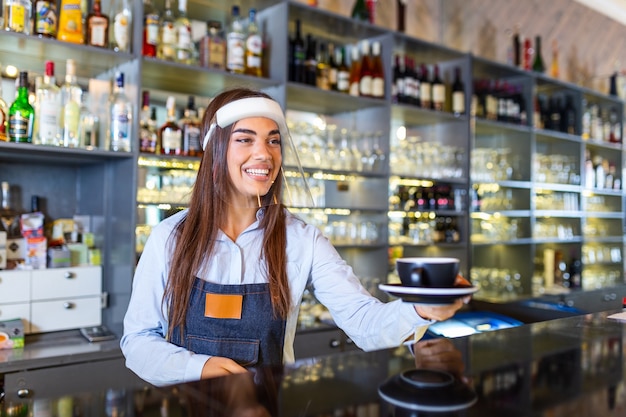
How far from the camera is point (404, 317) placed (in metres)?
1.13

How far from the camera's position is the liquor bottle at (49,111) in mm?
2291

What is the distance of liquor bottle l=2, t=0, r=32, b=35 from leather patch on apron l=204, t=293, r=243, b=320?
1.46 m

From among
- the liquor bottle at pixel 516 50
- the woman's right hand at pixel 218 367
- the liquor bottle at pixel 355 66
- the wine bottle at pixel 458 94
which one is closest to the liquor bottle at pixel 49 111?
the woman's right hand at pixel 218 367

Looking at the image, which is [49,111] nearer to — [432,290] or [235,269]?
[235,269]

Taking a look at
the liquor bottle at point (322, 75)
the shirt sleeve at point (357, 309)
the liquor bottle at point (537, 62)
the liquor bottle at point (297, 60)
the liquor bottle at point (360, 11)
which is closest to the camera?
the shirt sleeve at point (357, 309)

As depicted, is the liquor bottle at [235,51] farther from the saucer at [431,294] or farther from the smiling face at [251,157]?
the saucer at [431,294]

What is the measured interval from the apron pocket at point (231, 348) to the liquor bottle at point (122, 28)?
59.3 inches

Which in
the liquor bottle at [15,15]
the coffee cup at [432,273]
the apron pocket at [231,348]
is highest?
the liquor bottle at [15,15]

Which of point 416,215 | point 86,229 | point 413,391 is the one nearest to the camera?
point 413,391

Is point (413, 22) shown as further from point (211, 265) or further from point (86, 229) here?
point (211, 265)

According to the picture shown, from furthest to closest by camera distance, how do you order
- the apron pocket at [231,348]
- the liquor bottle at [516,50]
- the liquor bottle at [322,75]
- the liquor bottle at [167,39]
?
the liquor bottle at [516,50] → the liquor bottle at [322,75] → the liquor bottle at [167,39] → the apron pocket at [231,348]

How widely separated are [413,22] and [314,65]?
150cm

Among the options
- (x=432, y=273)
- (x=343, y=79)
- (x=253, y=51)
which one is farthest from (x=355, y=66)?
(x=432, y=273)

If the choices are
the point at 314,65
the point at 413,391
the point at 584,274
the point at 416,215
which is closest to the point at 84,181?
the point at 314,65
